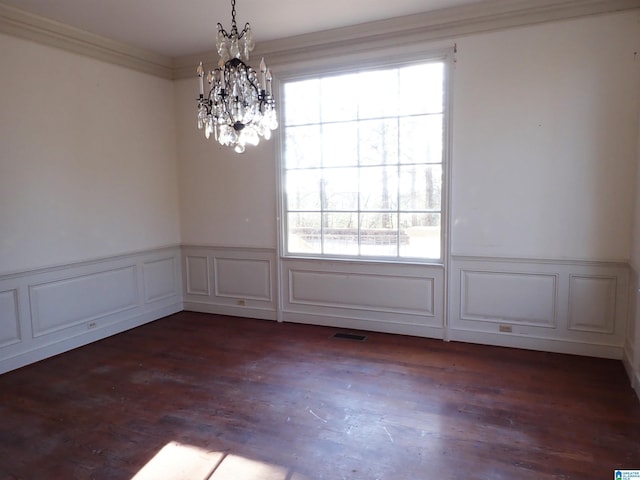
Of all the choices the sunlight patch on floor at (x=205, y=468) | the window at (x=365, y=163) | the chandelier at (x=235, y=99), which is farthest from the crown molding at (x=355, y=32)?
the sunlight patch on floor at (x=205, y=468)

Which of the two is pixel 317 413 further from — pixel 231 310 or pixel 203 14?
pixel 203 14

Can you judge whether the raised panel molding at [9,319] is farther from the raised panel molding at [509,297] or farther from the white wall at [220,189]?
the raised panel molding at [509,297]

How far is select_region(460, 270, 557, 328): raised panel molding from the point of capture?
3826mm

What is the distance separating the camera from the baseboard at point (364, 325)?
428 centimetres

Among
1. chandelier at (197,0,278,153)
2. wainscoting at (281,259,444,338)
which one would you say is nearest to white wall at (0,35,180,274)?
wainscoting at (281,259,444,338)

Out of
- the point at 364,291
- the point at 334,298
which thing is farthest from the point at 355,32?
the point at 334,298

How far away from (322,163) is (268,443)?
285 cm

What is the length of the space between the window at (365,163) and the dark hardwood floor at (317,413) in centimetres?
105

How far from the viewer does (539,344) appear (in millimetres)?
3871

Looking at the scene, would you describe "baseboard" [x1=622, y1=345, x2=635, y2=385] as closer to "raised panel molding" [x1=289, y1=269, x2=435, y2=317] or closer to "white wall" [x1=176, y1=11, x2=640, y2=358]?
"white wall" [x1=176, y1=11, x2=640, y2=358]

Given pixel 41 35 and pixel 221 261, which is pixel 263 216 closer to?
pixel 221 261

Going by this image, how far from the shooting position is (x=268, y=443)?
2543mm

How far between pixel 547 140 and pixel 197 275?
155 inches

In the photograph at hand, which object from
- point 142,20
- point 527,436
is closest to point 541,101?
point 527,436
